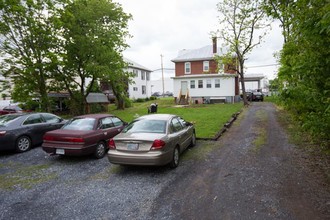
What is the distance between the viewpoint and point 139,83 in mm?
40938

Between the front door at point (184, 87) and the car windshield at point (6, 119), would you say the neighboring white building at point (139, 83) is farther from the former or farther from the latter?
the car windshield at point (6, 119)

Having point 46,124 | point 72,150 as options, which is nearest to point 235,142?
point 72,150

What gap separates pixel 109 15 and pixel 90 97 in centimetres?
841

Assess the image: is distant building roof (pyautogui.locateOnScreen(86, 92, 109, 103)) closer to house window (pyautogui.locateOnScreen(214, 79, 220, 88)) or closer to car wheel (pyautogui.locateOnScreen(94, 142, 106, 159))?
house window (pyautogui.locateOnScreen(214, 79, 220, 88))

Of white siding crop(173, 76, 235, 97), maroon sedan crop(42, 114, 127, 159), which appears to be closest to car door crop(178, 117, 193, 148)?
maroon sedan crop(42, 114, 127, 159)

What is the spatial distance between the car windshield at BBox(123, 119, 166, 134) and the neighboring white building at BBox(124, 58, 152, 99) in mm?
31082

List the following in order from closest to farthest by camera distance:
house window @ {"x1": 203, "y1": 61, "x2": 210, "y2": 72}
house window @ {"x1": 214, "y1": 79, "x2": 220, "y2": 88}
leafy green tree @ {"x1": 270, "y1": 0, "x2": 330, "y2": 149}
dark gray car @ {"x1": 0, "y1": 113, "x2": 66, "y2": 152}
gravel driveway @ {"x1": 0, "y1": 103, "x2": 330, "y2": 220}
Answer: gravel driveway @ {"x1": 0, "y1": 103, "x2": 330, "y2": 220} → leafy green tree @ {"x1": 270, "y1": 0, "x2": 330, "y2": 149} → dark gray car @ {"x1": 0, "y1": 113, "x2": 66, "y2": 152} → house window @ {"x1": 214, "y1": 79, "x2": 220, "y2": 88} → house window @ {"x1": 203, "y1": 61, "x2": 210, "y2": 72}

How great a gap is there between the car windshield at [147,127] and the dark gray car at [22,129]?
452 centimetres

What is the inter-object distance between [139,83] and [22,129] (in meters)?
32.7

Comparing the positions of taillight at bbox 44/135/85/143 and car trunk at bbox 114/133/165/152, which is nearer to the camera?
car trunk at bbox 114/133/165/152

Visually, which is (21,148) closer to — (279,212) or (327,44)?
(279,212)

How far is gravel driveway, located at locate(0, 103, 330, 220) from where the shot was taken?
167 inches

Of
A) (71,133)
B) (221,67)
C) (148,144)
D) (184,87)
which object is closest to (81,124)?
(71,133)

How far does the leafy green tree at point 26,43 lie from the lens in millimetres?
13234
